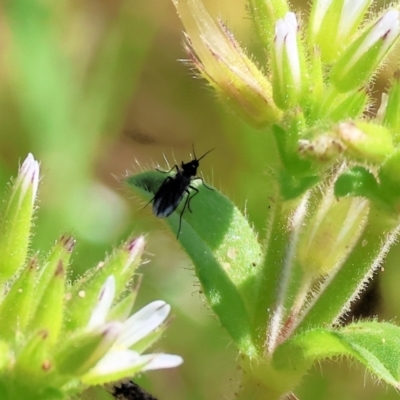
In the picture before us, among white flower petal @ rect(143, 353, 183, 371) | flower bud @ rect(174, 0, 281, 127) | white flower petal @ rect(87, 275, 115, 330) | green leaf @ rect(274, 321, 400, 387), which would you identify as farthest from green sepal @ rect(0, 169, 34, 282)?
green leaf @ rect(274, 321, 400, 387)

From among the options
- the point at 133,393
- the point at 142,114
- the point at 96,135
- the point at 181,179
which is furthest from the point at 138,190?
the point at 142,114

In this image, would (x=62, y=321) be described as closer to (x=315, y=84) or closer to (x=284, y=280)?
(x=284, y=280)

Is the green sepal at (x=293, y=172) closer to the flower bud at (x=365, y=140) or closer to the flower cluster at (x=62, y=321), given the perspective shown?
the flower bud at (x=365, y=140)

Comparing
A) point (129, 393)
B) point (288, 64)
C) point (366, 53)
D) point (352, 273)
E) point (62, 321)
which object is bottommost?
point (129, 393)

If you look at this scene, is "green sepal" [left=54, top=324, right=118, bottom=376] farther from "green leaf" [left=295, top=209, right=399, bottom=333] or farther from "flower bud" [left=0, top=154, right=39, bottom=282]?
"green leaf" [left=295, top=209, right=399, bottom=333]

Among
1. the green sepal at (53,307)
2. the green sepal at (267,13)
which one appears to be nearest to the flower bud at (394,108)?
the green sepal at (267,13)

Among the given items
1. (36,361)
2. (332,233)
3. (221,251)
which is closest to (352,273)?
(332,233)

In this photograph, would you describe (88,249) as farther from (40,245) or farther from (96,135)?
(96,135)
